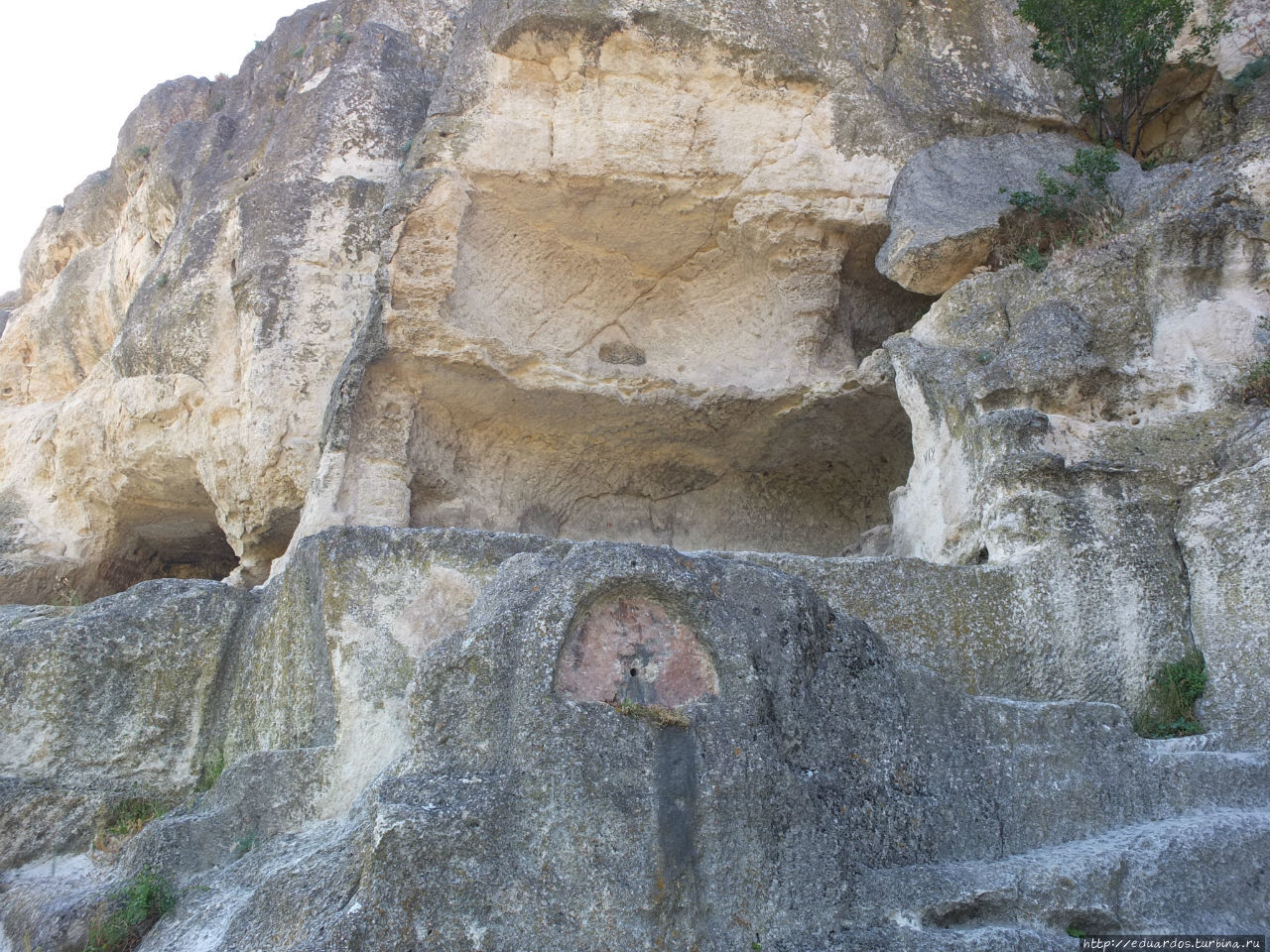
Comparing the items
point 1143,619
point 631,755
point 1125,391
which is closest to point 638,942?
point 631,755

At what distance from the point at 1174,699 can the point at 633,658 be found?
341 cm

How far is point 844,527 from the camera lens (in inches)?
434

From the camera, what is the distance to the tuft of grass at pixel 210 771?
6.96 m

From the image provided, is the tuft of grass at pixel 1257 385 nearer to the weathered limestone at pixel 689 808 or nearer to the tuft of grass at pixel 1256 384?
the tuft of grass at pixel 1256 384

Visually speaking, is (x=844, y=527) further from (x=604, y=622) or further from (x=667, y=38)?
(x=604, y=622)

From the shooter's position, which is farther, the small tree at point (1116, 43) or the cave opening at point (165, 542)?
the cave opening at point (165, 542)

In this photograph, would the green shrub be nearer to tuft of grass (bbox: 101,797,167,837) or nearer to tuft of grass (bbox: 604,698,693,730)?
tuft of grass (bbox: 604,698,693,730)

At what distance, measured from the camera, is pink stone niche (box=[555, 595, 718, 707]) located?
4.83m

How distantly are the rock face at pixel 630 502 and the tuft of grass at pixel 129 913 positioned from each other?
0.07 metres

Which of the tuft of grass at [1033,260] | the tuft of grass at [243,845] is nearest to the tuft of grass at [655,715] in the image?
the tuft of grass at [243,845]

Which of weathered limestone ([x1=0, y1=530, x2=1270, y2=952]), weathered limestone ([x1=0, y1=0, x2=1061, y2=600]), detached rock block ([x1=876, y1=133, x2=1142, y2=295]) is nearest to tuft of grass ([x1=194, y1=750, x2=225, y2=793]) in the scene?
weathered limestone ([x1=0, y1=530, x2=1270, y2=952])

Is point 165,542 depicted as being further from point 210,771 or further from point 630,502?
point 210,771

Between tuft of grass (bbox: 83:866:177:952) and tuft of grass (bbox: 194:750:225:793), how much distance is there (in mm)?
1454

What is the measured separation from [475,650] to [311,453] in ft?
19.0
